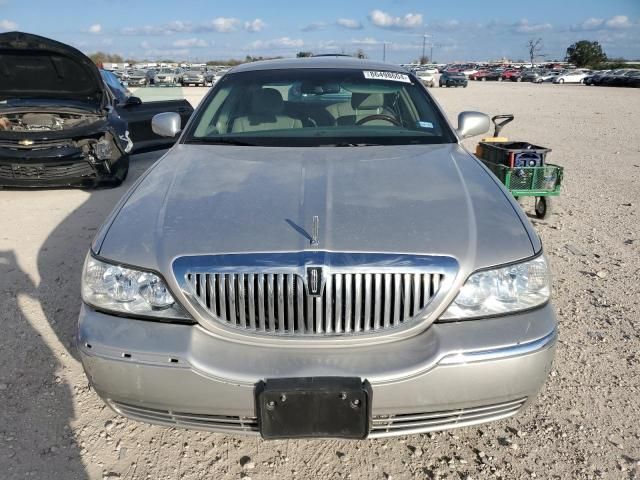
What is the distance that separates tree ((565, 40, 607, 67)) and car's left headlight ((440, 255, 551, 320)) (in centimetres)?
8982

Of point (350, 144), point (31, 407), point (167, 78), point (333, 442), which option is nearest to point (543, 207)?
point (350, 144)

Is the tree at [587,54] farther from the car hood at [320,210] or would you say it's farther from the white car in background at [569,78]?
the car hood at [320,210]

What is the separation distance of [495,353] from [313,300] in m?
0.67

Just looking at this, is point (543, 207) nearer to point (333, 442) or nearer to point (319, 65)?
point (319, 65)

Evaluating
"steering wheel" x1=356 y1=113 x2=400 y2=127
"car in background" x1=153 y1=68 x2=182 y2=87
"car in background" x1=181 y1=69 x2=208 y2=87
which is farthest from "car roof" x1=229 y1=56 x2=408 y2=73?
"car in background" x1=181 y1=69 x2=208 y2=87

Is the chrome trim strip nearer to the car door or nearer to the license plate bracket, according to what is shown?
the license plate bracket

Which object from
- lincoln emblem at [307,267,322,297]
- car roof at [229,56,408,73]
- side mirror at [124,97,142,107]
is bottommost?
lincoln emblem at [307,267,322,297]

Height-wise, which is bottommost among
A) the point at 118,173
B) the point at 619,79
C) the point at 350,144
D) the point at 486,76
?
the point at 486,76

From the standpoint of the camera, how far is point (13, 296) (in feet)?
12.3

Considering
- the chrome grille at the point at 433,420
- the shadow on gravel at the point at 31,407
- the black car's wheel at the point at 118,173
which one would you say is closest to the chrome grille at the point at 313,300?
the chrome grille at the point at 433,420

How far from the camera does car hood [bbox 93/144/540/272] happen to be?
6.48 feet

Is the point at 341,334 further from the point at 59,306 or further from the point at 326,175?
the point at 59,306

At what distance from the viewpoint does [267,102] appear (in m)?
3.57

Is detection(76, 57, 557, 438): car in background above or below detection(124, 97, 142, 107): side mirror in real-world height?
below
